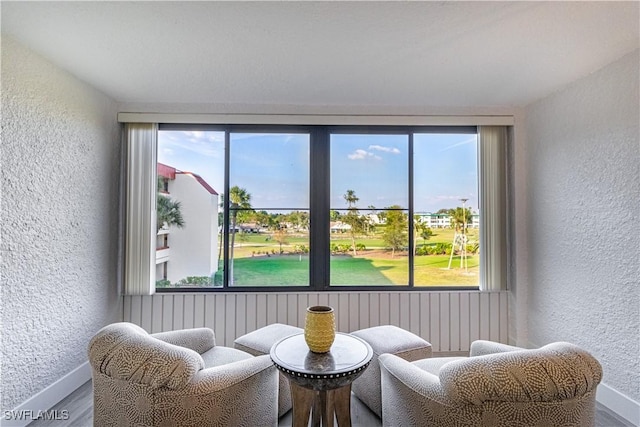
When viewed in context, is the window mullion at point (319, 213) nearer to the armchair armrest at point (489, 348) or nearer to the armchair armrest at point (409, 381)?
the armchair armrest at point (409, 381)

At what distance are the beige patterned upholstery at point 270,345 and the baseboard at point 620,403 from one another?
231 cm

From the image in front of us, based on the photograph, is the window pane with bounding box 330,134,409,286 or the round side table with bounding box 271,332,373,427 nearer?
the round side table with bounding box 271,332,373,427

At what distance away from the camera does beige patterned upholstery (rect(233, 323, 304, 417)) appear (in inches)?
79.3

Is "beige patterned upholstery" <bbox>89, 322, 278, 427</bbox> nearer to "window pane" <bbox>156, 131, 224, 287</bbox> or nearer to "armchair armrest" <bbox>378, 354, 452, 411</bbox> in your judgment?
"armchair armrest" <bbox>378, 354, 452, 411</bbox>

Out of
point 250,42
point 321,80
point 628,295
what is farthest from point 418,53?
point 628,295

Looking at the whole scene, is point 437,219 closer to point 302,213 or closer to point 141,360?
point 302,213

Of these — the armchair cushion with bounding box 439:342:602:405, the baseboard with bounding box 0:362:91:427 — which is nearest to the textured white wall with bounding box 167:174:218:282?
the baseboard with bounding box 0:362:91:427

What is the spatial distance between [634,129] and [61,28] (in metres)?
3.73

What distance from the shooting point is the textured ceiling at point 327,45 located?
1.62m

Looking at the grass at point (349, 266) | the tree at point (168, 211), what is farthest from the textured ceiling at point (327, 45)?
the grass at point (349, 266)

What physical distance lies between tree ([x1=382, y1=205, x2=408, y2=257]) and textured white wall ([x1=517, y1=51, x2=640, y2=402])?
1228 mm

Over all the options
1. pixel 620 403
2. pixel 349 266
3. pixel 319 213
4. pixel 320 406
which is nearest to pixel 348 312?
pixel 349 266

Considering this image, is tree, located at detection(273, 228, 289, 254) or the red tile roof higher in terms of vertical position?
the red tile roof

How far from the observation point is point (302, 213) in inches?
121
